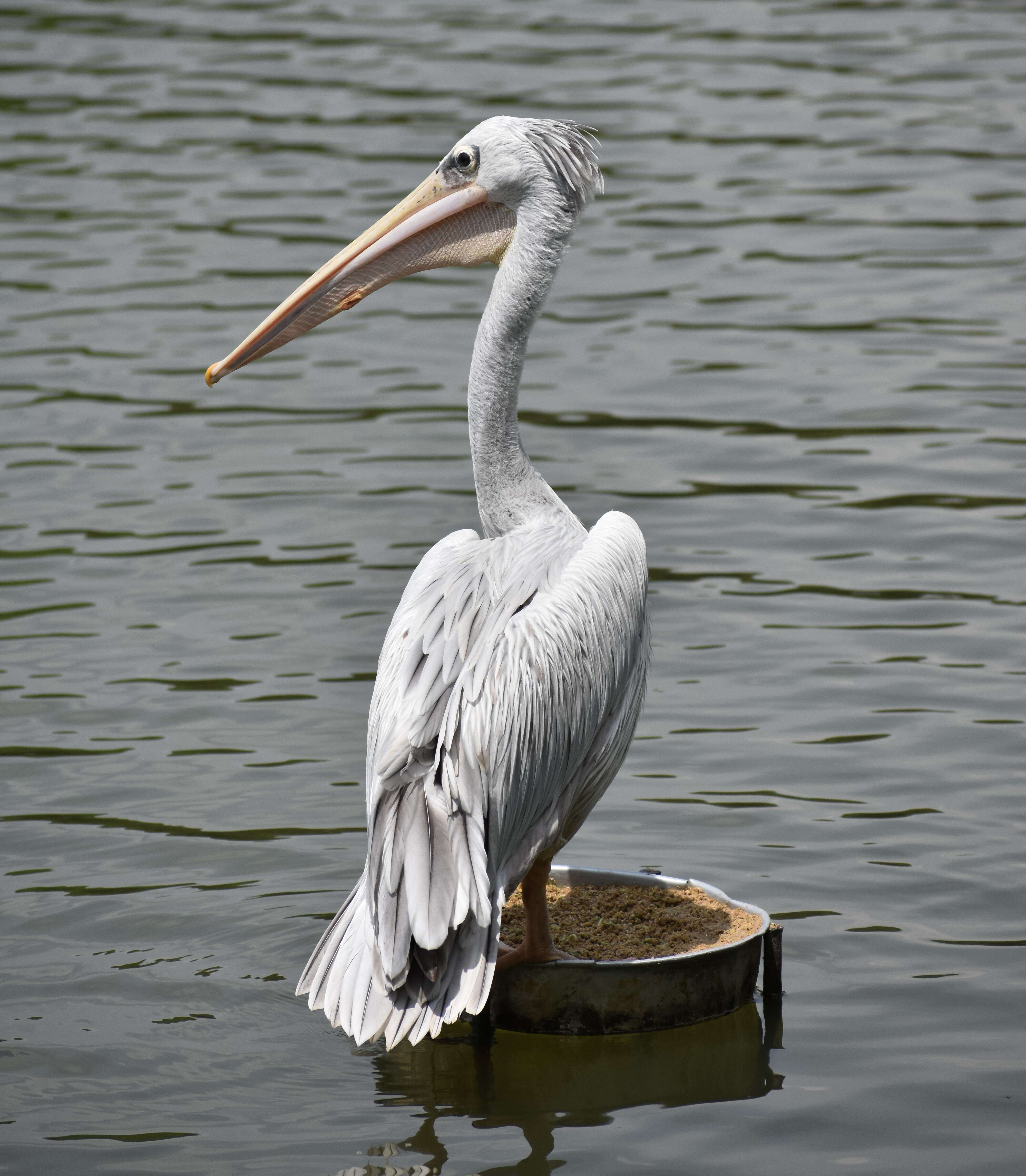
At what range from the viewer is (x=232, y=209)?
35.6 feet

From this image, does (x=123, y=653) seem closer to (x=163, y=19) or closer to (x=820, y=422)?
(x=820, y=422)

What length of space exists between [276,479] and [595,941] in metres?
3.83

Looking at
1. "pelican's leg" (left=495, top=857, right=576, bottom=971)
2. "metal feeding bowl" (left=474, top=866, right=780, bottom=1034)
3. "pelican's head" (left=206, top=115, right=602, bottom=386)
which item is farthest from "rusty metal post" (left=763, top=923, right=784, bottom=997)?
"pelican's head" (left=206, top=115, right=602, bottom=386)

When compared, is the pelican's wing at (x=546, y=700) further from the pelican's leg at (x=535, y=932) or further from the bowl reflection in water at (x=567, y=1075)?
the bowl reflection in water at (x=567, y=1075)

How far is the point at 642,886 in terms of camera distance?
13.5ft

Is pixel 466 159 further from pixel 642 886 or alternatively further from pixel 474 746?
pixel 642 886

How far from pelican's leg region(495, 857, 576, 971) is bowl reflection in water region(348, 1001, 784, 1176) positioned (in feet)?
0.59

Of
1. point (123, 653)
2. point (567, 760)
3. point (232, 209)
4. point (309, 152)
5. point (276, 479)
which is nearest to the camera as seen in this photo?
point (567, 760)

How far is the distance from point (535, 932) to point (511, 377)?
125 centimetres

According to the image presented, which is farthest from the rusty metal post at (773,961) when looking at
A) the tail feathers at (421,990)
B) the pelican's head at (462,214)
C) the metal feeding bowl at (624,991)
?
the pelican's head at (462,214)

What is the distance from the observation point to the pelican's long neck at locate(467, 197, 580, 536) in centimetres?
409

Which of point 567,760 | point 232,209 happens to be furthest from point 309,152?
point 567,760

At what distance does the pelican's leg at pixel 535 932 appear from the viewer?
146 inches

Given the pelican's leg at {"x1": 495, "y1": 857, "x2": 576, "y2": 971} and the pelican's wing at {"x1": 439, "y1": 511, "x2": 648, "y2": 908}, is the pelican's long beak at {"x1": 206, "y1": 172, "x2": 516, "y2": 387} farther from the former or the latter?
the pelican's leg at {"x1": 495, "y1": 857, "x2": 576, "y2": 971}
